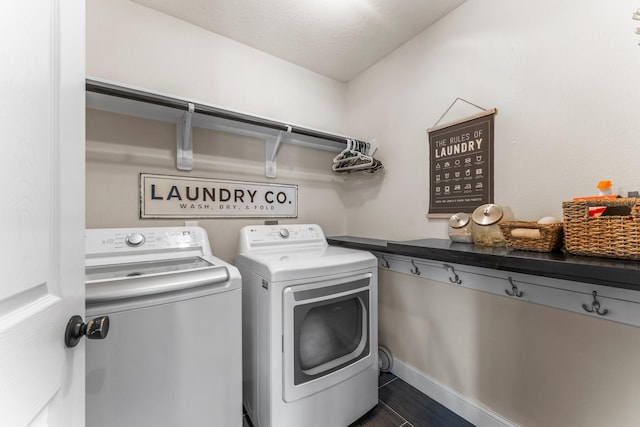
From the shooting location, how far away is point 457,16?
5.11ft

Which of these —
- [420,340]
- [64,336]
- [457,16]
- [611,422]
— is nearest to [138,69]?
[64,336]

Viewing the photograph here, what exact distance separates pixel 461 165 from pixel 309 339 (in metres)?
1.38

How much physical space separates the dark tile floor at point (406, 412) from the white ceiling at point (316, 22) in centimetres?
252

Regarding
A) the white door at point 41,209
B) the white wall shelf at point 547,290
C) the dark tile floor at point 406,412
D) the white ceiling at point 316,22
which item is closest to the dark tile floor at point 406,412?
the dark tile floor at point 406,412

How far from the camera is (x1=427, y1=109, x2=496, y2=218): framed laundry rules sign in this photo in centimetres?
144

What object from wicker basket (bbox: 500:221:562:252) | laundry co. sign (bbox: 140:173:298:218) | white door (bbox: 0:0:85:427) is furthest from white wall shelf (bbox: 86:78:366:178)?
wicker basket (bbox: 500:221:562:252)

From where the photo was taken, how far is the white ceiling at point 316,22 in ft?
5.11

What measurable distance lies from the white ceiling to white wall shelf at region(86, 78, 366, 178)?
0.67m

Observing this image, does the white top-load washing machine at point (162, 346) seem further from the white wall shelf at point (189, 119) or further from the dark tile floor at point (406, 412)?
the white wall shelf at point (189, 119)

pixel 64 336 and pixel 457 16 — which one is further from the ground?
pixel 457 16

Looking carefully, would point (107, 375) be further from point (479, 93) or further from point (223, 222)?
point (479, 93)

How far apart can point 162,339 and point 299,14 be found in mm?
1971

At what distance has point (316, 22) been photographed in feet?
5.57

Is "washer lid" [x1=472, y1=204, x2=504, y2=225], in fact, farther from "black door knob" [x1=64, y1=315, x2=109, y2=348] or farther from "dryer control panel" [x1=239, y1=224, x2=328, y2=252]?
"black door knob" [x1=64, y1=315, x2=109, y2=348]
